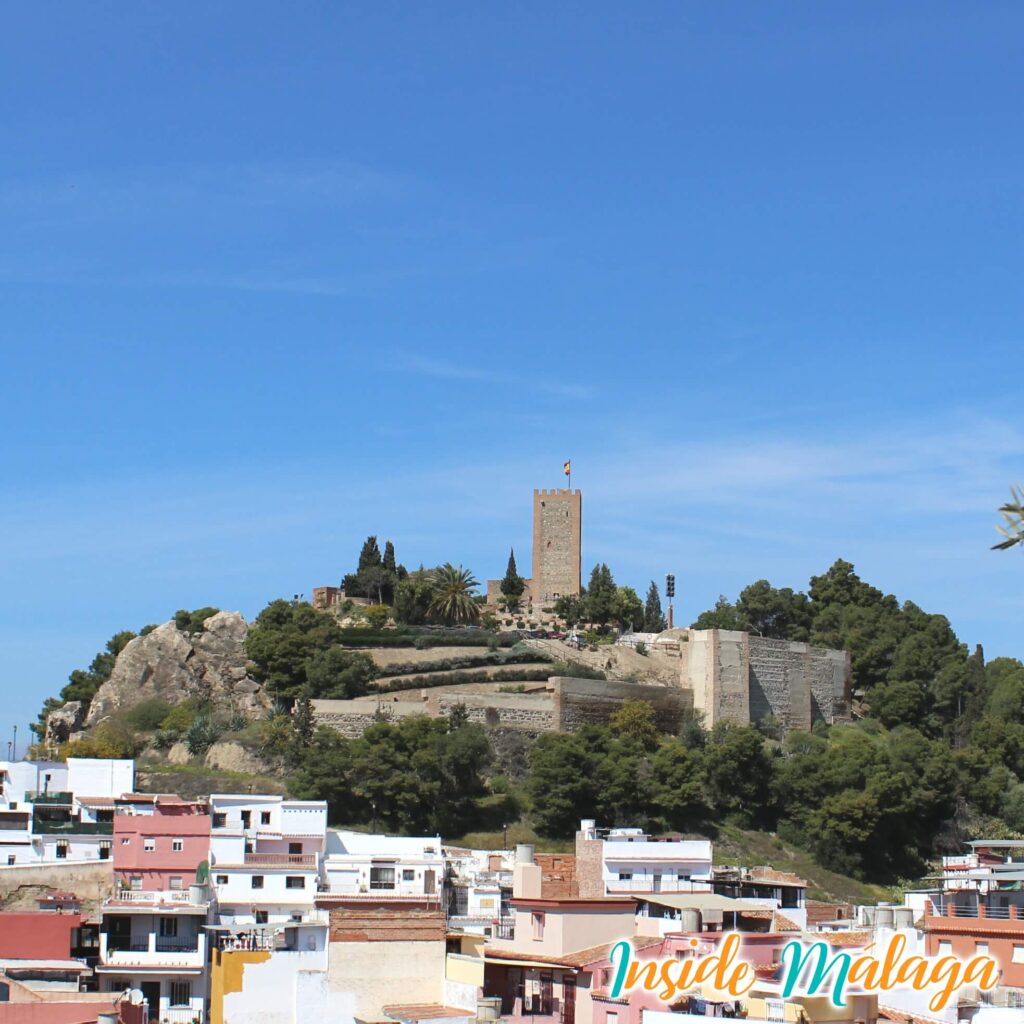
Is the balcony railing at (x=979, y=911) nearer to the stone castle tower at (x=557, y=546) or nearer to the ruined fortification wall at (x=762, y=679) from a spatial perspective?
the ruined fortification wall at (x=762, y=679)

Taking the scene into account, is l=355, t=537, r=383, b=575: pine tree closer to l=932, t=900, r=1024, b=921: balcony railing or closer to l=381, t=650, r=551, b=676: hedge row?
l=381, t=650, r=551, b=676: hedge row

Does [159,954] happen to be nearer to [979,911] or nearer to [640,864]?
[640,864]

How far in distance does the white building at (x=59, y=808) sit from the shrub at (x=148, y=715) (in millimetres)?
8522

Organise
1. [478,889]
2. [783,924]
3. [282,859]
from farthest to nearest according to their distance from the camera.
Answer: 1. [282,859]
2. [478,889]
3. [783,924]

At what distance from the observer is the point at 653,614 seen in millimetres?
82188

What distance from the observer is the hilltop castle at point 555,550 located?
290 ft

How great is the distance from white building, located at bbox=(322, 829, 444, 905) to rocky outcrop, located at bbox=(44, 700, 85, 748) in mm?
21289

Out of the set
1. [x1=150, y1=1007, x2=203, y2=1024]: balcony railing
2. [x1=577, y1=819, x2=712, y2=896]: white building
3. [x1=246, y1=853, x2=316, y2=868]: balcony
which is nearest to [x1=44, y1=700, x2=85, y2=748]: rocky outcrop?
[x1=246, y1=853, x2=316, y2=868]: balcony

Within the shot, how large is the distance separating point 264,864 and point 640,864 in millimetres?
8892

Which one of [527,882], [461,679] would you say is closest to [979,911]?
[527,882]

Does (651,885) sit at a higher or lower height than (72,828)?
lower

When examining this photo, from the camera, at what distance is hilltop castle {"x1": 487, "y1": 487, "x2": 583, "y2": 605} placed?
290 feet

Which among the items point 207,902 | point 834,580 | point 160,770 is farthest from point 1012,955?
point 834,580

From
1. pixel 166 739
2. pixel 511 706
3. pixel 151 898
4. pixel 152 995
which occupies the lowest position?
pixel 152 995
